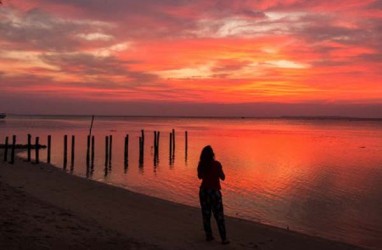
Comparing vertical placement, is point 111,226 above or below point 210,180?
below

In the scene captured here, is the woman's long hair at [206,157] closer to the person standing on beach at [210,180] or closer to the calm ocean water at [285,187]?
the person standing on beach at [210,180]

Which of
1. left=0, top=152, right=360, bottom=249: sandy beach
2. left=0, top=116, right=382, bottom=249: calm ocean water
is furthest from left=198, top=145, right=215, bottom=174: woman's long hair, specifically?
left=0, top=116, right=382, bottom=249: calm ocean water

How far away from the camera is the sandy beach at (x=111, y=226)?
8.30m

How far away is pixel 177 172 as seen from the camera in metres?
29.2

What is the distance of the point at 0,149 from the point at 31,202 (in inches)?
1025

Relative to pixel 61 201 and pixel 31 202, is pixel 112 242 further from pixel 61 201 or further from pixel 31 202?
pixel 61 201

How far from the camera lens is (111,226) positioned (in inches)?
408

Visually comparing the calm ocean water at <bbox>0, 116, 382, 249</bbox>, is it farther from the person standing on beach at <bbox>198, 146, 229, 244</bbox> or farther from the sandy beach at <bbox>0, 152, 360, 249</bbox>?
the person standing on beach at <bbox>198, 146, 229, 244</bbox>

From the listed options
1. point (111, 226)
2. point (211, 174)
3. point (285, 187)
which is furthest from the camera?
point (285, 187)

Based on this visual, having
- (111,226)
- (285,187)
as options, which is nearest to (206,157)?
(111,226)

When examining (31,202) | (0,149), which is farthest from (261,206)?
(0,149)

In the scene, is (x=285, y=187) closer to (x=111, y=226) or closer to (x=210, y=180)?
(x=111, y=226)

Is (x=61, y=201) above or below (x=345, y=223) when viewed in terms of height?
above

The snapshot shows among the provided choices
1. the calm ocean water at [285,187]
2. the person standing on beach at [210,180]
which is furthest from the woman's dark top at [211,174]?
the calm ocean water at [285,187]
